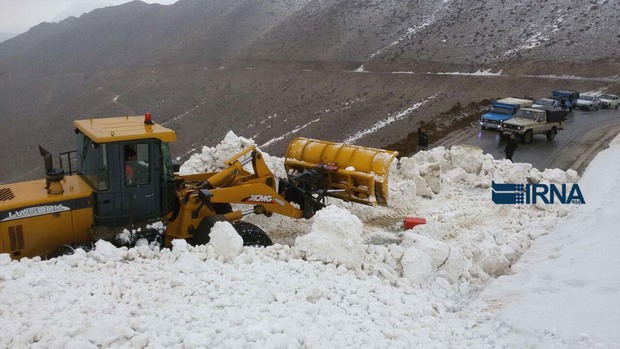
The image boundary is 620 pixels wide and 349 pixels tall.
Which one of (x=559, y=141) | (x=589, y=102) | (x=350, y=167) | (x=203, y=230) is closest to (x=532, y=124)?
(x=559, y=141)

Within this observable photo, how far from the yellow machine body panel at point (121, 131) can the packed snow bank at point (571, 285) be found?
525 centimetres

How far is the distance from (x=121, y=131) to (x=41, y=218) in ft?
5.52

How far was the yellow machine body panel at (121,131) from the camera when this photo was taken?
7.45 m

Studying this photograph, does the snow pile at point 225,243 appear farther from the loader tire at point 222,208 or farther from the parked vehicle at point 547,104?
the parked vehicle at point 547,104

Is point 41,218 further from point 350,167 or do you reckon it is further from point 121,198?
point 350,167

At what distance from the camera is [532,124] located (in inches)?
845

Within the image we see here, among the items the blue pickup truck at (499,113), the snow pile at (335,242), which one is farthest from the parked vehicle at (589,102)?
the snow pile at (335,242)

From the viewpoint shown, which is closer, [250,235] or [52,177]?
[52,177]

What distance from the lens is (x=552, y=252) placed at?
8.77 meters

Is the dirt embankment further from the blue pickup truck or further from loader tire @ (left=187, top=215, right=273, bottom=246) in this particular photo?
loader tire @ (left=187, top=215, right=273, bottom=246)

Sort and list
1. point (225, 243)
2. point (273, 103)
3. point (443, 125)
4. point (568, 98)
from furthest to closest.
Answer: point (273, 103)
point (568, 98)
point (443, 125)
point (225, 243)

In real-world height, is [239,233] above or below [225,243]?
below

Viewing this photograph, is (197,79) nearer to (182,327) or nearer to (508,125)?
(508,125)

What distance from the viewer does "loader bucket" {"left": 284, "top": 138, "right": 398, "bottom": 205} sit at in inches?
393
